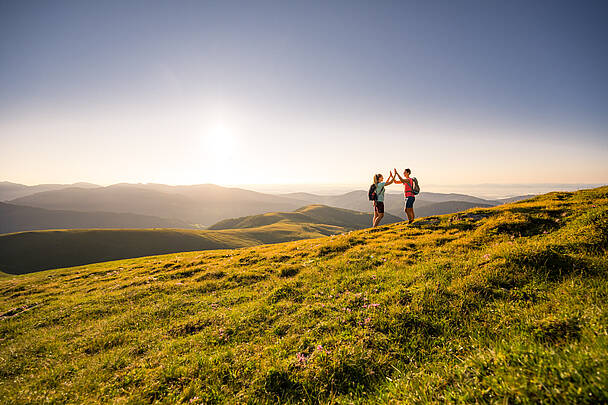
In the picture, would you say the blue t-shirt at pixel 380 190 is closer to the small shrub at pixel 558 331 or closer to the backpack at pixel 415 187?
the backpack at pixel 415 187

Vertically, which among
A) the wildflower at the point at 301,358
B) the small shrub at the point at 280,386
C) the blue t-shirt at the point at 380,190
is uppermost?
the blue t-shirt at the point at 380,190

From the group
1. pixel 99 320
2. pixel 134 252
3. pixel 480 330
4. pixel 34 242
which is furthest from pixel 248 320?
pixel 34 242

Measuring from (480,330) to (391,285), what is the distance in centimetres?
351

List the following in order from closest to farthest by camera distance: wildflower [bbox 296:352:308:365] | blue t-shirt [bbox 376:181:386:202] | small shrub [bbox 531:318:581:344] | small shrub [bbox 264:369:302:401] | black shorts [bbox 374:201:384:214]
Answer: small shrub [bbox 531:318:581:344], small shrub [bbox 264:369:302:401], wildflower [bbox 296:352:308:365], blue t-shirt [bbox 376:181:386:202], black shorts [bbox 374:201:384:214]

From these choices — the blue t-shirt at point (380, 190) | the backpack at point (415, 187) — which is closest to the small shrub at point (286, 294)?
the blue t-shirt at point (380, 190)

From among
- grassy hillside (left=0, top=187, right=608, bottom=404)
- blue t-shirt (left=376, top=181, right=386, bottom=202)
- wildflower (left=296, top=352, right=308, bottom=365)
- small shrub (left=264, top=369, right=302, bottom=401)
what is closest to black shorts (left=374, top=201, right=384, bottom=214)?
blue t-shirt (left=376, top=181, right=386, bottom=202)

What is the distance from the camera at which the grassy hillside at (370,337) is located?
11.7 ft

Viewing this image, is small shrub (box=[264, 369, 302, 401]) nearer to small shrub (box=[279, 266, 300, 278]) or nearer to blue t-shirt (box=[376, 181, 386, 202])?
small shrub (box=[279, 266, 300, 278])

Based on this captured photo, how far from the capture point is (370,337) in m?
5.79

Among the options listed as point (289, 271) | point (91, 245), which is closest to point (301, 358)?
point (289, 271)

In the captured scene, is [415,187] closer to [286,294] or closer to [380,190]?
[380,190]

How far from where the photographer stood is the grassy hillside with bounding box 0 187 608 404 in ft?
11.7

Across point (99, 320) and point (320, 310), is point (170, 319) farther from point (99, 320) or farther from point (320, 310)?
point (320, 310)

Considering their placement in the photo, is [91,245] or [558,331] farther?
[91,245]
